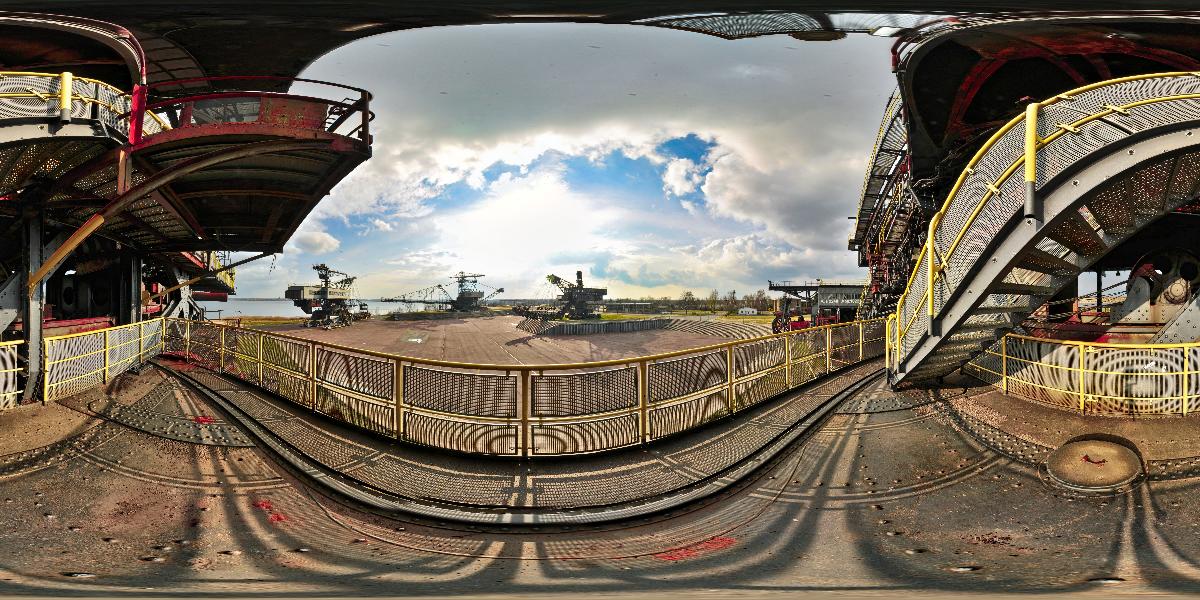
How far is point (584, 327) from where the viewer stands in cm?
270

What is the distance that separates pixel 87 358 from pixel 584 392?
3.73 meters

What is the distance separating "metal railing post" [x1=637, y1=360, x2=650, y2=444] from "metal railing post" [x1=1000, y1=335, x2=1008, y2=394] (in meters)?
1.91

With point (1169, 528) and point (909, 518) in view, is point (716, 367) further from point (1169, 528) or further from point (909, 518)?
point (1169, 528)

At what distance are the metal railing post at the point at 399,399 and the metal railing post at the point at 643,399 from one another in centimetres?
128

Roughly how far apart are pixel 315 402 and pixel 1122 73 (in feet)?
15.0

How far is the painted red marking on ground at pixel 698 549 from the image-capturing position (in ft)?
4.64

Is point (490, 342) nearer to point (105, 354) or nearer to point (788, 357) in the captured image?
point (788, 357)

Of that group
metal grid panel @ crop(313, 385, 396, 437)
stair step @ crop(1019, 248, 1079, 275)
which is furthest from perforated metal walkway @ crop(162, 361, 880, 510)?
stair step @ crop(1019, 248, 1079, 275)

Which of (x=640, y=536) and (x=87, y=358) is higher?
(x=87, y=358)

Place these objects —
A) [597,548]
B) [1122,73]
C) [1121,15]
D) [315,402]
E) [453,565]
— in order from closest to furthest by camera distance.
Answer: [453,565] < [597,548] < [1121,15] < [1122,73] < [315,402]

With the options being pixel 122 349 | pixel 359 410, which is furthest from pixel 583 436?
pixel 122 349

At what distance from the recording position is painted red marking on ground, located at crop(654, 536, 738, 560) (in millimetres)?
1413

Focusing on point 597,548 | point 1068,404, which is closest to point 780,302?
point 1068,404

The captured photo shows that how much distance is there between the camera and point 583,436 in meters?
2.05
